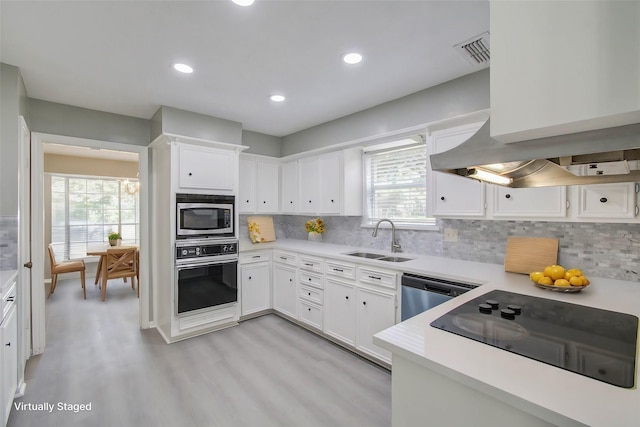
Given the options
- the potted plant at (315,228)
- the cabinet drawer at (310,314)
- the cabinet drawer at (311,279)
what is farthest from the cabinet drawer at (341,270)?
the potted plant at (315,228)

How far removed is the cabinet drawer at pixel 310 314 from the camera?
327 centimetres

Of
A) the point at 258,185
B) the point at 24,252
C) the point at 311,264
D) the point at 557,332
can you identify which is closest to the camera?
the point at 557,332

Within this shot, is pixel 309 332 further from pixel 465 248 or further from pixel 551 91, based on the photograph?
pixel 551 91

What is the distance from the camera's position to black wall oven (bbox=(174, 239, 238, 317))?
3186mm

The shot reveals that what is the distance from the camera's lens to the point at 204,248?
3.34 m

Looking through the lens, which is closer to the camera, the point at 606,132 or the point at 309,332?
the point at 606,132

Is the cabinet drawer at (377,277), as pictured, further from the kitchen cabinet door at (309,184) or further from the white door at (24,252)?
the white door at (24,252)

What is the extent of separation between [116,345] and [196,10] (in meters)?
3.26

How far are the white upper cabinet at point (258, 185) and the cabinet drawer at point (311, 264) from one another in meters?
1.20

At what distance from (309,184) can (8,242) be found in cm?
291

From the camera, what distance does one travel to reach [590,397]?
768 millimetres

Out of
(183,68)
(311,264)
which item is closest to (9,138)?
(183,68)

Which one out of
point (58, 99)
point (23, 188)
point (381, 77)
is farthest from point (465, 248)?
point (58, 99)

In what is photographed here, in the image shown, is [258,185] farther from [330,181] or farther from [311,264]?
[311,264]
